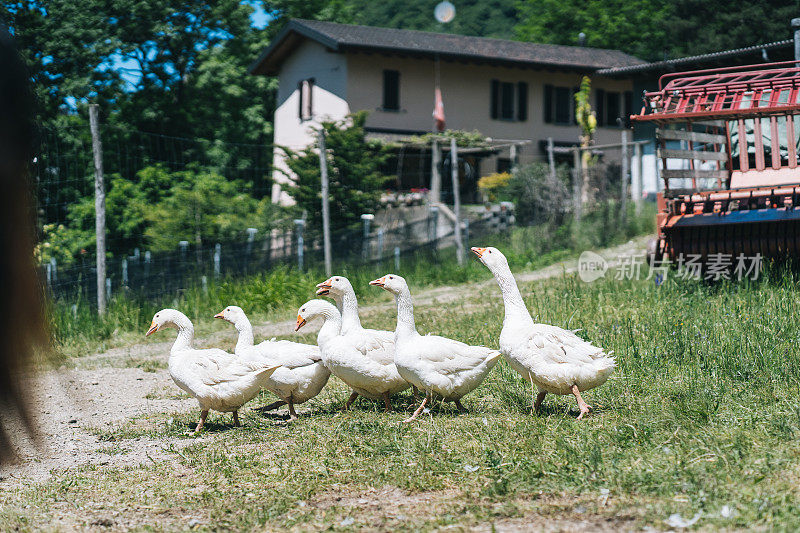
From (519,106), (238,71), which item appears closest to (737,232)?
(519,106)

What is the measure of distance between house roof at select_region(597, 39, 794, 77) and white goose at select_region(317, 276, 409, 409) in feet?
62.5

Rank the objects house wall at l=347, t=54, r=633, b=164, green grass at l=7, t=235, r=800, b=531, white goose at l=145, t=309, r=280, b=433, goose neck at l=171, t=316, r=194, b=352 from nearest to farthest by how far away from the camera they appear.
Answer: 1. green grass at l=7, t=235, r=800, b=531
2. white goose at l=145, t=309, r=280, b=433
3. goose neck at l=171, t=316, r=194, b=352
4. house wall at l=347, t=54, r=633, b=164

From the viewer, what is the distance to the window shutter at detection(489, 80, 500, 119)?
32375 mm

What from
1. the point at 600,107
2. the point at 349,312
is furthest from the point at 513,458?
the point at 600,107

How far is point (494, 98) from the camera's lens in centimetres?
3253

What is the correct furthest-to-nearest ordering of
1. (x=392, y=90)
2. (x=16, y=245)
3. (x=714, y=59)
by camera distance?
1. (x=392, y=90)
2. (x=714, y=59)
3. (x=16, y=245)

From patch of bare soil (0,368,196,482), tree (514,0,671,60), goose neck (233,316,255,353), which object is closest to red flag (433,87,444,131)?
tree (514,0,671,60)

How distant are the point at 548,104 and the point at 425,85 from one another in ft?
18.7

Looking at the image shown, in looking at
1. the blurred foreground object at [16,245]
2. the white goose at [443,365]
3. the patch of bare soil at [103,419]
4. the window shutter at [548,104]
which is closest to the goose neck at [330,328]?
the white goose at [443,365]

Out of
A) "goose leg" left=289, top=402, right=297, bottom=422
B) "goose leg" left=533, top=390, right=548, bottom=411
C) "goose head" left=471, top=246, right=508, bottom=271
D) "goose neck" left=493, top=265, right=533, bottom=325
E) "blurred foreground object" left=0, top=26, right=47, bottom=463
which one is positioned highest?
"blurred foreground object" left=0, top=26, right=47, bottom=463

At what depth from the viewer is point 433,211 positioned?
17453mm

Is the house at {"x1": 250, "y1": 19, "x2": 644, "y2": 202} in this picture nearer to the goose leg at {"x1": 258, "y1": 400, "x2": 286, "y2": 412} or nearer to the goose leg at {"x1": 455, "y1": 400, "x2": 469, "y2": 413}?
the goose leg at {"x1": 258, "y1": 400, "x2": 286, "y2": 412}

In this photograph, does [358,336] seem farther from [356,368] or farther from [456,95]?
[456,95]

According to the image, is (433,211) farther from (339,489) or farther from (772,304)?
(339,489)
